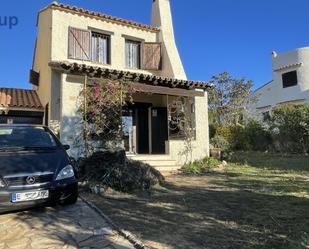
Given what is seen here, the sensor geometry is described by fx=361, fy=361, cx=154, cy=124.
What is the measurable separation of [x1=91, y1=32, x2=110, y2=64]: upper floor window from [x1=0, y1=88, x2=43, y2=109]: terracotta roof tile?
304 centimetres

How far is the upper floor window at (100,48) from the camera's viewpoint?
1538 centimetres

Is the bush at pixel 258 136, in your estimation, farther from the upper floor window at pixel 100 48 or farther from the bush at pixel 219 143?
the upper floor window at pixel 100 48

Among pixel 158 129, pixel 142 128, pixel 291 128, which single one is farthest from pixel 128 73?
pixel 291 128

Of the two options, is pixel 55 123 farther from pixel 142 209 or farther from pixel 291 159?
pixel 291 159

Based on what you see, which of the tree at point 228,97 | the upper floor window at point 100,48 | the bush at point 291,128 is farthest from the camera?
the tree at point 228,97

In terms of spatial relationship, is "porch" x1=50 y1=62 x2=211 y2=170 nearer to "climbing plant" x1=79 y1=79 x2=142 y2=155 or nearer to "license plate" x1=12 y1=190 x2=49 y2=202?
"climbing plant" x1=79 y1=79 x2=142 y2=155

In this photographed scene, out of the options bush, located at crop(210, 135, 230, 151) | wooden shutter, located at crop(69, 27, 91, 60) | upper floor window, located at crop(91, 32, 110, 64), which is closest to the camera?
wooden shutter, located at crop(69, 27, 91, 60)

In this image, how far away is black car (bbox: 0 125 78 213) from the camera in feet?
19.3

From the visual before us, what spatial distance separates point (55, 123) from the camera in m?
12.5

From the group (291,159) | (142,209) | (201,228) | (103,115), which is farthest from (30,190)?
(291,159)

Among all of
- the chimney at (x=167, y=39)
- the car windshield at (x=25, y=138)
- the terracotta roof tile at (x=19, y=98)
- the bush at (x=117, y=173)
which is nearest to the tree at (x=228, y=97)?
the chimney at (x=167, y=39)

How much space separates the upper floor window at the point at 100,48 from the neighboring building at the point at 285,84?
521 inches

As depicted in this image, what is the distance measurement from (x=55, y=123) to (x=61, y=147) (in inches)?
214

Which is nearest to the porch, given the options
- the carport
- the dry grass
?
the carport
